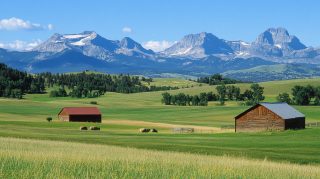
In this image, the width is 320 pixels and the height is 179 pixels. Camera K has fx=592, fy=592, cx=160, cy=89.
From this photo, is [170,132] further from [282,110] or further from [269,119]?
[282,110]

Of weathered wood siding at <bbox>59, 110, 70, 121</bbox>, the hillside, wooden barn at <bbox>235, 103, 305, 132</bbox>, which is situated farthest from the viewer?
weathered wood siding at <bbox>59, 110, 70, 121</bbox>

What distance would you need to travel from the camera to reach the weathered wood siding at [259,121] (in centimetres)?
9207

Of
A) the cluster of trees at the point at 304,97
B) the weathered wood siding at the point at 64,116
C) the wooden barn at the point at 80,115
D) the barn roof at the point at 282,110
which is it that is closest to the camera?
the barn roof at the point at 282,110

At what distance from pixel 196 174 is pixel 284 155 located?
21.9m

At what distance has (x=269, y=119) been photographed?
93.6m

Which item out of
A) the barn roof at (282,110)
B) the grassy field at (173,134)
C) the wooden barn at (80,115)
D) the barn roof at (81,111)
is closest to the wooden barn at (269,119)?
the barn roof at (282,110)

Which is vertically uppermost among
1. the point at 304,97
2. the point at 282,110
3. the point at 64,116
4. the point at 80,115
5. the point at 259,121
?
the point at 304,97

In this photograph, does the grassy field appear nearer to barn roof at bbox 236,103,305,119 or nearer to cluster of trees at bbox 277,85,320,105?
barn roof at bbox 236,103,305,119

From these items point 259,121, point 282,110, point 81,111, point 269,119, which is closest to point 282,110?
point 282,110

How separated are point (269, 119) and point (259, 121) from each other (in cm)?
239

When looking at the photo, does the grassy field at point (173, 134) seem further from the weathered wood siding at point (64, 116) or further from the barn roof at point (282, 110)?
the barn roof at point (282, 110)

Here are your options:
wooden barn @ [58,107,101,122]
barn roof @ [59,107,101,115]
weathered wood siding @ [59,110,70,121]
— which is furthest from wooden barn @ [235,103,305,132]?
weathered wood siding @ [59,110,70,121]

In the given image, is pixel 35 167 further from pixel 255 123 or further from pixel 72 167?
pixel 255 123

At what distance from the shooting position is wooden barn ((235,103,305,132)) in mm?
91688
